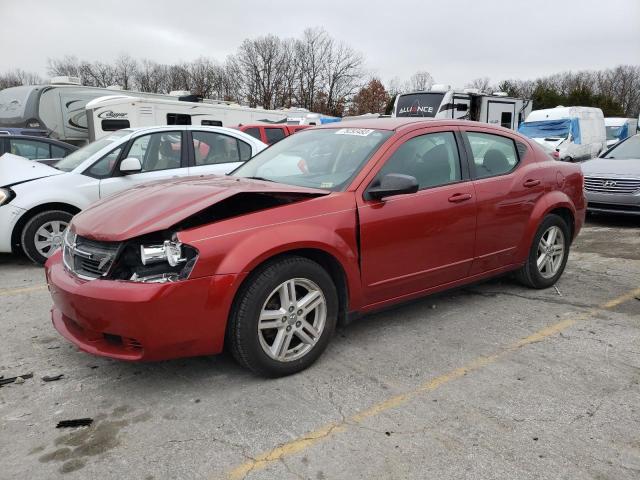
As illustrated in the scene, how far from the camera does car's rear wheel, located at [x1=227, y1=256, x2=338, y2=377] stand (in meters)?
2.96

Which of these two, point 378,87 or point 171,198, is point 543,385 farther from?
point 378,87

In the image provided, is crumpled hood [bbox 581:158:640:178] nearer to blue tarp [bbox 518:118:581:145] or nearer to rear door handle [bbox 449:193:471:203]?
rear door handle [bbox 449:193:471:203]

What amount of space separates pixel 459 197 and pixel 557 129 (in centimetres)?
1656

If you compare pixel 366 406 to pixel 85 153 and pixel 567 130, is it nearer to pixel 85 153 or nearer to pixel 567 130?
pixel 85 153

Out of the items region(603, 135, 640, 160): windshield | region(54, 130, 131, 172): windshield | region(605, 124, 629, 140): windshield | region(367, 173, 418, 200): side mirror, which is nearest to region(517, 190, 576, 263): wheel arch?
region(367, 173, 418, 200): side mirror

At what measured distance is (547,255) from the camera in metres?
4.94

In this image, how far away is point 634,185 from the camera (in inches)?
327

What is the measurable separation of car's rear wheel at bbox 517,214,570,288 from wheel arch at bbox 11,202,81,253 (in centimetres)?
509

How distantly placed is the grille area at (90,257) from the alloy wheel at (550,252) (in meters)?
3.74

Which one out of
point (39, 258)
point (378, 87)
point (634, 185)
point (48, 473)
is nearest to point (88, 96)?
point (39, 258)

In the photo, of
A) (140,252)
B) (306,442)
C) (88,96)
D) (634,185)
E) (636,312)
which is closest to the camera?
(306,442)

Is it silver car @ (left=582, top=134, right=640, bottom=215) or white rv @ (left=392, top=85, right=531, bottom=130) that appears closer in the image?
silver car @ (left=582, top=134, right=640, bottom=215)

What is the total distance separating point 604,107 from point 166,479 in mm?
57597

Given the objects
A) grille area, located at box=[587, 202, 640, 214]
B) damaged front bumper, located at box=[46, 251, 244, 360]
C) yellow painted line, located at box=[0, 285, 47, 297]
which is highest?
damaged front bumper, located at box=[46, 251, 244, 360]
